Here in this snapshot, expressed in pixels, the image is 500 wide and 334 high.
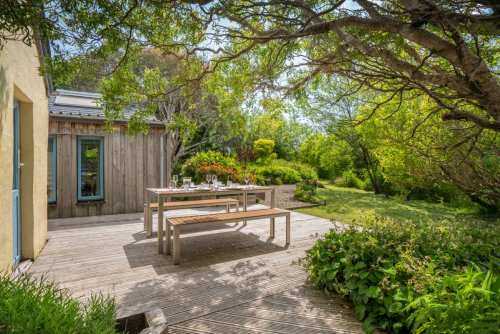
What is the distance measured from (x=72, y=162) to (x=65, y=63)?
197 inches

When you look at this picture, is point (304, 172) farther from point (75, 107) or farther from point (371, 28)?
point (371, 28)

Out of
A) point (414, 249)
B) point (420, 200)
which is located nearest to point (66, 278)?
point (414, 249)

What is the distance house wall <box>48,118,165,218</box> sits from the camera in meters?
6.83

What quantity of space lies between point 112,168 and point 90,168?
1.76 ft

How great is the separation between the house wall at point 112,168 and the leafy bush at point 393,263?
545 cm

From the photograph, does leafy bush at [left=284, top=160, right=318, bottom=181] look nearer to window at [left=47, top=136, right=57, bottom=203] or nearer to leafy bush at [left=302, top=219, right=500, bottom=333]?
window at [left=47, top=136, right=57, bottom=203]

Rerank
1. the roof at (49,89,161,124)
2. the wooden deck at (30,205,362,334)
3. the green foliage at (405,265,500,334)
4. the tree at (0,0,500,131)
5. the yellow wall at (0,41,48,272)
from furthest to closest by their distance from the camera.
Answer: the roof at (49,89,161,124) → the yellow wall at (0,41,48,272) → the wooden deck at (30,205,362,334) → the tree at (0,0,500,131) → the green foliage at (405,265,500,334)

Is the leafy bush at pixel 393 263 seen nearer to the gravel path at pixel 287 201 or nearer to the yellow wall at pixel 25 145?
the yellow wall at pixel 25 145

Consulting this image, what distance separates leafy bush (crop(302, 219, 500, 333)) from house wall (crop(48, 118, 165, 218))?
5448mm

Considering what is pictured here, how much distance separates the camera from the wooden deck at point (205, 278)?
2541mm

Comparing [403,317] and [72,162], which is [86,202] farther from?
[403,317]

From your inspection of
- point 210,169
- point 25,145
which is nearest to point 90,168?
point 210,169

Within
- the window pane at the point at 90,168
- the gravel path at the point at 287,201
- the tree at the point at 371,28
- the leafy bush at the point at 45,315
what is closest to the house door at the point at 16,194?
the tree at the point at 371,28

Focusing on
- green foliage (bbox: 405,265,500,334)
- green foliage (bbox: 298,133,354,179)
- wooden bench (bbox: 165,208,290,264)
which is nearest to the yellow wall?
wooden bench (bbox: 165,208,290,264)
